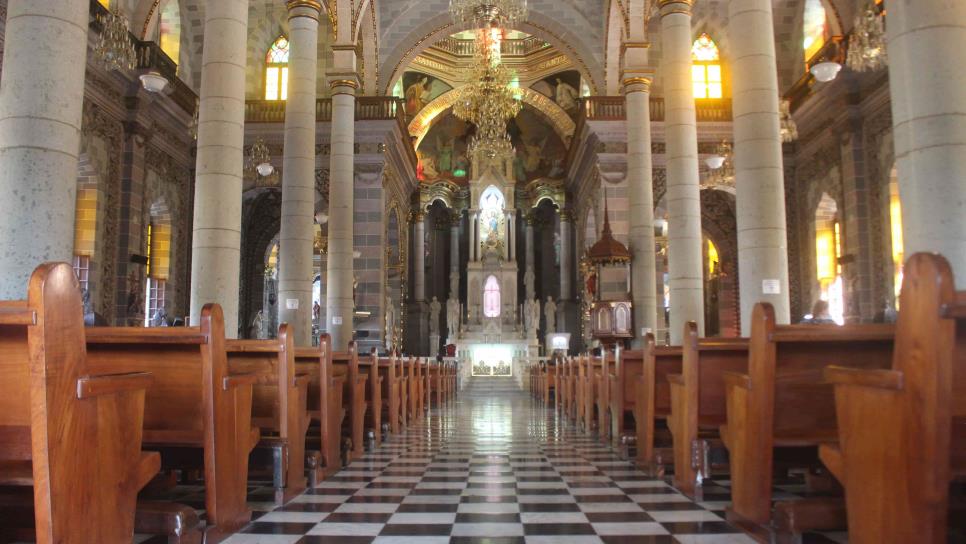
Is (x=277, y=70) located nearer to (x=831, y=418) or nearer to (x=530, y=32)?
(x=530, y=32)

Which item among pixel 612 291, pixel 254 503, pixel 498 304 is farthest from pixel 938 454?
pixel 498 304

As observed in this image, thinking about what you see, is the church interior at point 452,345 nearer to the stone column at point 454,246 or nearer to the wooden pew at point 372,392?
the wooden pew at point 372,392

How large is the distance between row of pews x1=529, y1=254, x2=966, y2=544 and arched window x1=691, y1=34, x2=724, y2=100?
59.1 ft

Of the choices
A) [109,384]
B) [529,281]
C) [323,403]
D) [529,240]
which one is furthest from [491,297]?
[109,384]

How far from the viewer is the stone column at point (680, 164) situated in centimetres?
1228

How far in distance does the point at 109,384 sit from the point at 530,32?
72.1 ft

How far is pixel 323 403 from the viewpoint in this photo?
21.3 ft

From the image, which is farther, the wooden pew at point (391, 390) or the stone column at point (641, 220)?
the stone column at point (641, 220)

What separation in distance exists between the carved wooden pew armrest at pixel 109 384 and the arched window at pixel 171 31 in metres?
19.6

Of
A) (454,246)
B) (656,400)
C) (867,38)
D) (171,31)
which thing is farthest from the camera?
(454,246)

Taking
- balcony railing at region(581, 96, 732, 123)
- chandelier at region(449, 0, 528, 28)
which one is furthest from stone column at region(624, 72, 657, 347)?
balcony railing at region(581, 96, 732, 123)

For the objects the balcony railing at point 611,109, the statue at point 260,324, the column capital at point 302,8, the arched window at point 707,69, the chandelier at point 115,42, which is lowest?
the statue at point 260,324

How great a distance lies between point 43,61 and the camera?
5.93 m

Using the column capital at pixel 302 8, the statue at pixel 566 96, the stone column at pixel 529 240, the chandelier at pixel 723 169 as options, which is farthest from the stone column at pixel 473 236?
the column capital at pixel 302 8
